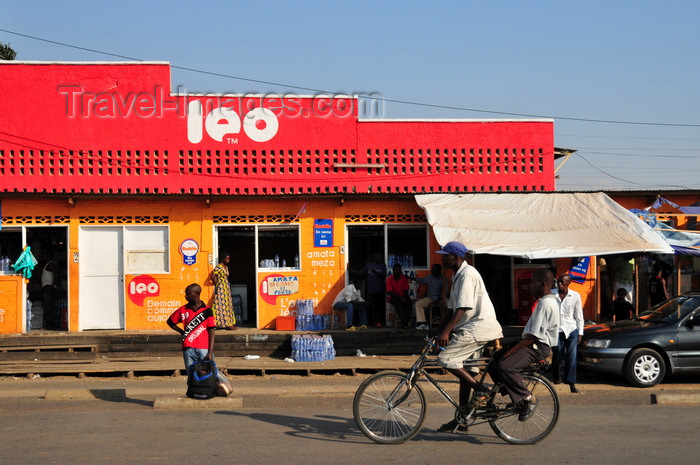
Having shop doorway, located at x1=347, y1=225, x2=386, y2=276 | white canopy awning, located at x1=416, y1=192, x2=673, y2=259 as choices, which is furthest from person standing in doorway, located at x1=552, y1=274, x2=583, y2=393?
shop doorway, located at x1=347, y1=225, x2=386, y2=276

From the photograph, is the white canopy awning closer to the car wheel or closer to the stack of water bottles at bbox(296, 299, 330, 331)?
the car wheel

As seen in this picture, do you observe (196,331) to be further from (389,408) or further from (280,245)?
(280,245)

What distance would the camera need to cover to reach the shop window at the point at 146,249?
50.4ft

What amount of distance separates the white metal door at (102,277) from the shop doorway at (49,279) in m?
0.65

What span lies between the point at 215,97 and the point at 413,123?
14.5 ft

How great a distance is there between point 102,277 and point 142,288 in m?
0.88

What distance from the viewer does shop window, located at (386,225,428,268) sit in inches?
630

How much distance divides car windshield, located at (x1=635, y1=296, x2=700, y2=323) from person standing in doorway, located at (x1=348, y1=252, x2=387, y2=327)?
537 centimetres

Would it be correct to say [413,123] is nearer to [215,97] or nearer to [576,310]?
[215,97]

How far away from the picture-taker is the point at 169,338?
47.0 ft

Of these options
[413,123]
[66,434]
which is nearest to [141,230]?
[413,123]

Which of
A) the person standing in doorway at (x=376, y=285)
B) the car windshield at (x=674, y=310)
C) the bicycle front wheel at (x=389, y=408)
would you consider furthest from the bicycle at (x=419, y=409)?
the person standing in doorway at (x=376, y=285)

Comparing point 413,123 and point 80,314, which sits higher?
point 413,123

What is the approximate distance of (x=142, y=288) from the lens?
15.3 meters
